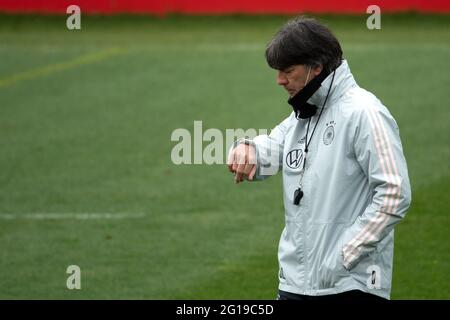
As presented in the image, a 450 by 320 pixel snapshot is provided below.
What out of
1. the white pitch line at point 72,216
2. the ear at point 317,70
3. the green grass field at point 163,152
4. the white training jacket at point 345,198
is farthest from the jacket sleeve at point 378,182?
the white pitch line at point 72,216

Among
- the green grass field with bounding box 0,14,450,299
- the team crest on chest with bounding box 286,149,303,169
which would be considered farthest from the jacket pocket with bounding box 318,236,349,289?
the green grass field with bounding box 0,14,450,299

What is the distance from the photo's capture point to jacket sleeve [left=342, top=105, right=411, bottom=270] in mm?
4559

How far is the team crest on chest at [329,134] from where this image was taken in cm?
476

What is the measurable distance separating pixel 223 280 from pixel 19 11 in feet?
59.3

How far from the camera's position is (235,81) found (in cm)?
1886

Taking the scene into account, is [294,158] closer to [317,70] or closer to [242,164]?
[242,164]

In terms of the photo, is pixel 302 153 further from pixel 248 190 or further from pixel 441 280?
pixel 248 190

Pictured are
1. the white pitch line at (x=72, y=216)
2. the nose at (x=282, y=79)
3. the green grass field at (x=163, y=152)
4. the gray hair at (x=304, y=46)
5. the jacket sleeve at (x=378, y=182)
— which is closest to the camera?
the jacket sleeve at (x=378, y=182)

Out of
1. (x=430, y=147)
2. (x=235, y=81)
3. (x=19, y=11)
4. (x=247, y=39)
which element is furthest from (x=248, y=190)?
(x=19, y=11)

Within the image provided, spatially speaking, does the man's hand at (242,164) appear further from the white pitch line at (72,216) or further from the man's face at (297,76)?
the white pitch line at (72,216)

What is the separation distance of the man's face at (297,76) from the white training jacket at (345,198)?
0.07 metres

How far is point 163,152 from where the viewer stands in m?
14.0

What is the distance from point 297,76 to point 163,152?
9248 millimetres

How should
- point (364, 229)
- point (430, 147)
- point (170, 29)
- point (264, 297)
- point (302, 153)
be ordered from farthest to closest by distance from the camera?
1. point (170, 29)
2. point (430, 147)
3. point (264, 297)
4. point (302, 153)
5. point (364, 229)
